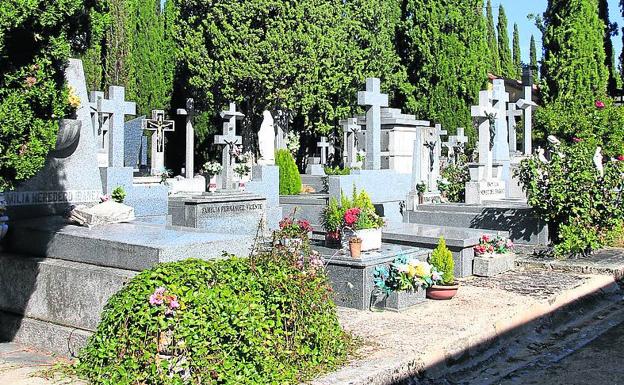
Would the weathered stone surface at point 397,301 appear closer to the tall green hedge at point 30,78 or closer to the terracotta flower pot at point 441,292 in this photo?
the terracotta flower pot at point 441,292

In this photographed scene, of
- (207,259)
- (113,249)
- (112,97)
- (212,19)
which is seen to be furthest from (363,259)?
(212,19)

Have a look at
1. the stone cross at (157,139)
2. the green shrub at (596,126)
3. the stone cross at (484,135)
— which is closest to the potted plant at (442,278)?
the stone cross at (484,135)

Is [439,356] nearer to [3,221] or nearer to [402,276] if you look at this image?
[402,276]

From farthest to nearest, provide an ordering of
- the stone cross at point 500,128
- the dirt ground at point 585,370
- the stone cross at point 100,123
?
the stone cross at point 100,123, the stone cross at point 500,128, the dirt ground at point 585,370

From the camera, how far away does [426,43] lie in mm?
31969

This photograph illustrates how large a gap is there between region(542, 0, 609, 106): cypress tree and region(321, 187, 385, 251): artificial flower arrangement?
2089 centimetres

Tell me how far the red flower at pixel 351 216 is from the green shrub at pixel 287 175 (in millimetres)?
8718

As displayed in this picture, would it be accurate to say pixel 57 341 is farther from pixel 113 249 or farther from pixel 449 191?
pixel 449 191

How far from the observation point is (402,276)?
6.79 m

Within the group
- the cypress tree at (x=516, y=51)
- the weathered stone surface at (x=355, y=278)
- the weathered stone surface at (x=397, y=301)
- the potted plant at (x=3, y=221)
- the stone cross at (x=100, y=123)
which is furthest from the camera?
the cypress tree at (x=516, y=51)

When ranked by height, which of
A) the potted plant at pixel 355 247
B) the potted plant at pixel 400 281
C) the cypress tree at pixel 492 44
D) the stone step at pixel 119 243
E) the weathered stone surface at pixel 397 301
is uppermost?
the cypress tree at pixel 492 44

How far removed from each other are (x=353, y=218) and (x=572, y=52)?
888 inches

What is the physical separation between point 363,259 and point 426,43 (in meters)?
26.7

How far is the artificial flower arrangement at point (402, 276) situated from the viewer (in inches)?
268
